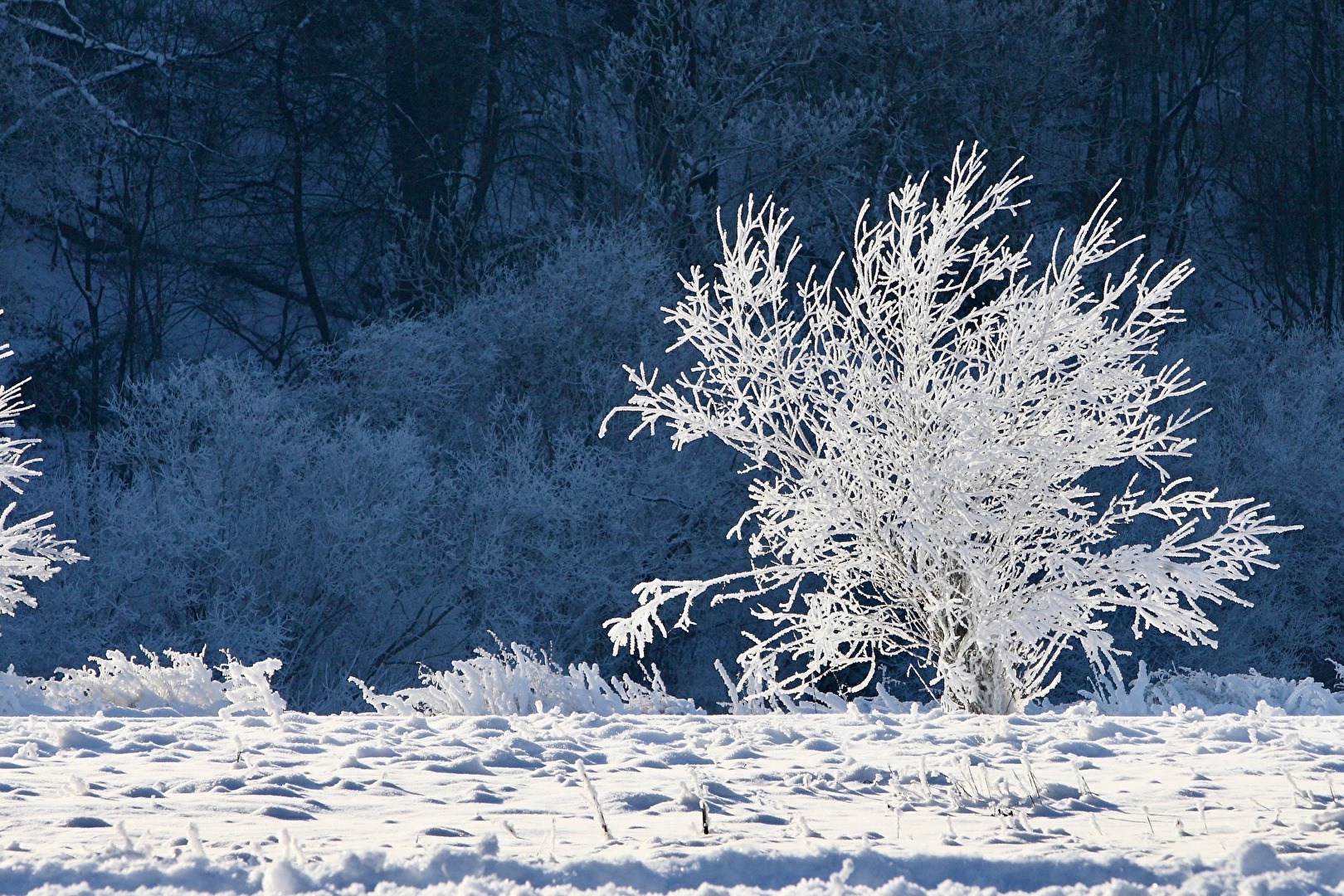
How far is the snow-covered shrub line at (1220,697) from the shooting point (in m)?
6.38

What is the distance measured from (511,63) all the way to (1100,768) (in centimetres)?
1992

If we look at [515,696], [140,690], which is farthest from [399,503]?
[515,696]

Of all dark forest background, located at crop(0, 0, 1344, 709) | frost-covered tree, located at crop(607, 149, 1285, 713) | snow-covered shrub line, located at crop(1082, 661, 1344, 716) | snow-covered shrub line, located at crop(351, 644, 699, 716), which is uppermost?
dark forest background, located at crop(0, 0, 1344, 709)

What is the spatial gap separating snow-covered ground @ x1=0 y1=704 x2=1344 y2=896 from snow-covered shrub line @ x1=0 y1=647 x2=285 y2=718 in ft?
3.97

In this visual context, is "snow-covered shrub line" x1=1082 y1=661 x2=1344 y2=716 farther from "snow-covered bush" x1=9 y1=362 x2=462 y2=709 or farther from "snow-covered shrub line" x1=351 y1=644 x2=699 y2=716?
"snow-covered bush" x1=9 y1=362 x2=462 y2=709

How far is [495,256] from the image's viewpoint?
64.2 ft

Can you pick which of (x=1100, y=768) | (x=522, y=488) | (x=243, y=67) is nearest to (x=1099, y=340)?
(x=1100, y=768)

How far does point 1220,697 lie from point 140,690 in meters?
5.88

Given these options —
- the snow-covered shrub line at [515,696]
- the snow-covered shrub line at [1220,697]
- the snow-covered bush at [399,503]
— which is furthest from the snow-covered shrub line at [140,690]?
the snow-covered bush at [399,503]

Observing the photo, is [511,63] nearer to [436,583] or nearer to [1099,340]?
[436,583]

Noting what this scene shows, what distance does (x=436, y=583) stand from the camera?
49.6ft

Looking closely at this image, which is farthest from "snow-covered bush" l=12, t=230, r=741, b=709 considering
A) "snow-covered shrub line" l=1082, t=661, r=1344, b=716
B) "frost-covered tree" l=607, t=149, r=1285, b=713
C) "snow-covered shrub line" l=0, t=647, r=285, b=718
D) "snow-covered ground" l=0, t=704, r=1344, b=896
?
"snow-covered ground" l=0, t=704, r=1344, b=896

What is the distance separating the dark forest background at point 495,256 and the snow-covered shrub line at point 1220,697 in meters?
7.49

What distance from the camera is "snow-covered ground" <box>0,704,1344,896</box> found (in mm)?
2459
